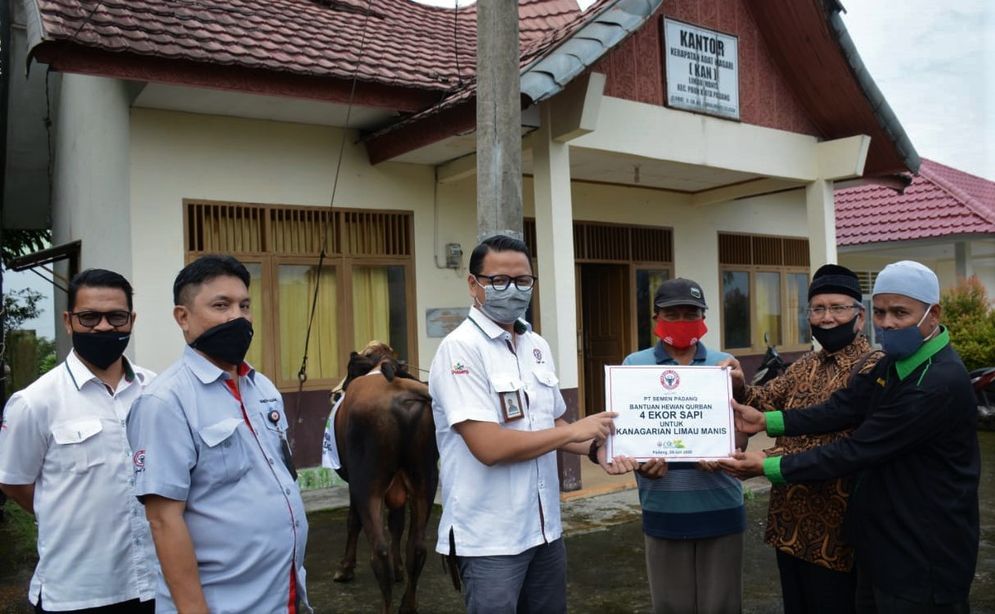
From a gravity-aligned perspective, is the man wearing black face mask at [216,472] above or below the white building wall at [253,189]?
below

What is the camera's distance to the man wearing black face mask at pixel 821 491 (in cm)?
316

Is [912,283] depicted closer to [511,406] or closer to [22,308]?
[511,406]

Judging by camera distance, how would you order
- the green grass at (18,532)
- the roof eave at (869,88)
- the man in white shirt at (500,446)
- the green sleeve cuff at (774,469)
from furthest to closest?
the roof eave at (869,88) → the green grass at (18,532) → the green sleeve cuff at (774,469) → the man in white shirt at (500,446)

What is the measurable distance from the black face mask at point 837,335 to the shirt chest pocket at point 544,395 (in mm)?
1151

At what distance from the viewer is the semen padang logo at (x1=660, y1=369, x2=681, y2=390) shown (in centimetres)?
317

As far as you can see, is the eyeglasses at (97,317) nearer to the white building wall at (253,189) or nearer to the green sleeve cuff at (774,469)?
the green sleeve cuff at (774,469)

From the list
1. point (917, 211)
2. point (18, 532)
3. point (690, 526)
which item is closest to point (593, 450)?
point (690, 526)

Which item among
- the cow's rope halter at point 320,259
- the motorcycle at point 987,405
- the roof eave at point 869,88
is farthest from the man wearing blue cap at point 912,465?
the motorcycle at point 987,405

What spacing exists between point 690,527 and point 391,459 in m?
2.14

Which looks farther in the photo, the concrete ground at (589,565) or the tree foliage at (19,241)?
the tree foliage at (19,241)

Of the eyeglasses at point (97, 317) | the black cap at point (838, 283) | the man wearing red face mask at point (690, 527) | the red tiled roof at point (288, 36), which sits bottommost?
the man wearing red face mask at point (690, 527)

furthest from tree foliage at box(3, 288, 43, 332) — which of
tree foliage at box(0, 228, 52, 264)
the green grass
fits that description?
the green grass

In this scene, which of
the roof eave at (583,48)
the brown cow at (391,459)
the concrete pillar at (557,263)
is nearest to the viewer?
the brown cow at (391,459)

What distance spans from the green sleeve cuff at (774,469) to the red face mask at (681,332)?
0.55m
